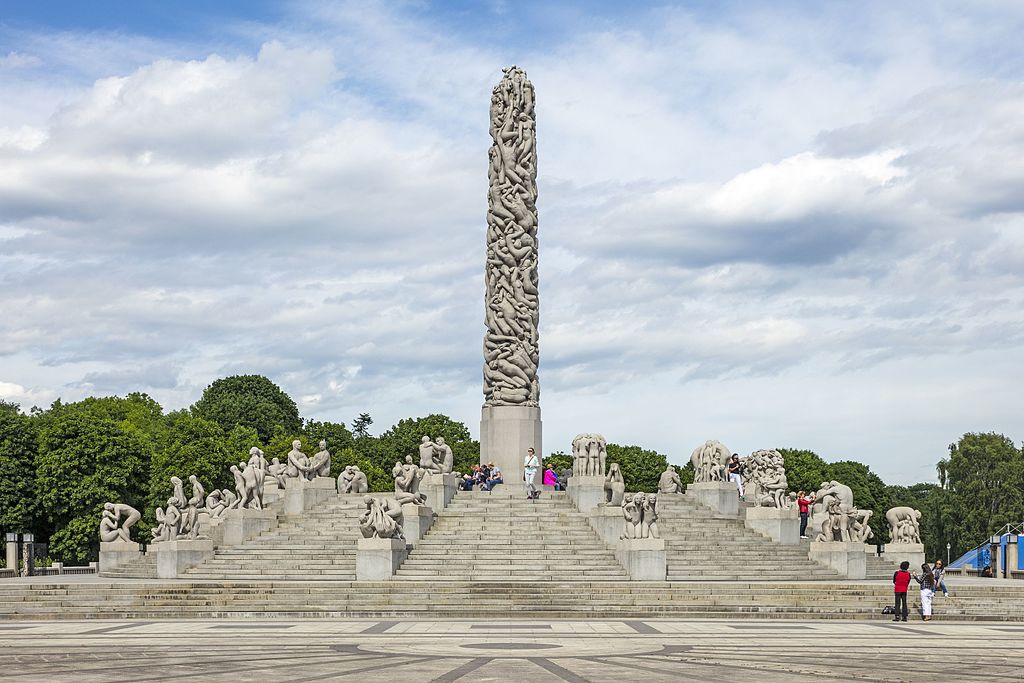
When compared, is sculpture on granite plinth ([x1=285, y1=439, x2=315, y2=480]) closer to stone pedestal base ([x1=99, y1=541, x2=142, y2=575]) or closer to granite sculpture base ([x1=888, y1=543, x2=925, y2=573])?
stone pedestal base ([x1=99, y1=541, x2=142, y2=575])

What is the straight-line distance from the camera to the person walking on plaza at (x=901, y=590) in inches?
1125

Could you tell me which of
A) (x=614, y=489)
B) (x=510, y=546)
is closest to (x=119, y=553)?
(x=510, y=546)

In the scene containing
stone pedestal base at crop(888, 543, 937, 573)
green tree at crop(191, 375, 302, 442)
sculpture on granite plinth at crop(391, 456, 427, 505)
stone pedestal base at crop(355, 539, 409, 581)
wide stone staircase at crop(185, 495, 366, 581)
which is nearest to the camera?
stone pedestal base at crop(355, 539, 409, 581)

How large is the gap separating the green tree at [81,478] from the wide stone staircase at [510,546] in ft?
79.8

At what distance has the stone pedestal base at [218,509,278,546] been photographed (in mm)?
39875

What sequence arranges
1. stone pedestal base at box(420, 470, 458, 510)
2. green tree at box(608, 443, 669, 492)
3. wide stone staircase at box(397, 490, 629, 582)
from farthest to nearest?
green tree at box(608, 443, 669, 492)
stone pedestal base at box(420, 470, 458, 510)
wide stone staircase at box(397, 490, 629, 582)

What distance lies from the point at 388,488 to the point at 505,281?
28.9 meters

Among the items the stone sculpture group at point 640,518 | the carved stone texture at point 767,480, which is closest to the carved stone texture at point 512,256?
the carved stone texture at point 767,480

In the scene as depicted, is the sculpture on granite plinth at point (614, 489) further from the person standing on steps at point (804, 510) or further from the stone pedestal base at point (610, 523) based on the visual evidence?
the person standing on steps at point (804, 510)

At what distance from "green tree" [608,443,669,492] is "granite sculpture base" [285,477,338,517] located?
3694 cm

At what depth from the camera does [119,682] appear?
16797mm

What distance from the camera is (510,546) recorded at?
3716 cm

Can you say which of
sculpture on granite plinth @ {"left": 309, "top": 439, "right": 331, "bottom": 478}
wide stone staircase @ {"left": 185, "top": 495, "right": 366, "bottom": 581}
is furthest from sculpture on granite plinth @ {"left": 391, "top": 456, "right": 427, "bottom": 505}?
sculpture on granite plinth @ {"left": 309, "top": 439, "right": 331, "bottom": 478}

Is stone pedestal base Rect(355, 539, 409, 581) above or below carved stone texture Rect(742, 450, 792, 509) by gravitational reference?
below
